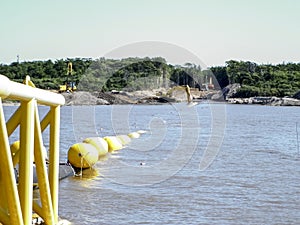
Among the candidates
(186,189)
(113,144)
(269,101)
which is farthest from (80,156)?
(269,101)

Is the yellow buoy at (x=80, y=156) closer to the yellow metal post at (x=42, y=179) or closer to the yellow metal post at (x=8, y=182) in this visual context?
the yellow metal post at (x=42, y=179)

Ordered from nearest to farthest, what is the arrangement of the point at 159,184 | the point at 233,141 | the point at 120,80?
the point at 159,184 < the point at 233,141 < the point at 120,80

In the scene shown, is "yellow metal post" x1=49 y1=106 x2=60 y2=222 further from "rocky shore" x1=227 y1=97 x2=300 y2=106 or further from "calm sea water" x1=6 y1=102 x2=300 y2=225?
"rocky shore" x1=227 y1=97 x2=300 y2=106

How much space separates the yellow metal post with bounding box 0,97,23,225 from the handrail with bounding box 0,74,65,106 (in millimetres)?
251

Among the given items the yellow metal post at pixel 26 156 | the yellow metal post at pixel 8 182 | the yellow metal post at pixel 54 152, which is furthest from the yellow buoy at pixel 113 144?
the yellow metal post at pixel 8 182

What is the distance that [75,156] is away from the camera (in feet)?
74.0

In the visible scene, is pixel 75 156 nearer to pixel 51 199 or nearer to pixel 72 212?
pixel 72 212

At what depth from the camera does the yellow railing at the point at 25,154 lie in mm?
6594

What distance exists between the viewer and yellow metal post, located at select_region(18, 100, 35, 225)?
737cm

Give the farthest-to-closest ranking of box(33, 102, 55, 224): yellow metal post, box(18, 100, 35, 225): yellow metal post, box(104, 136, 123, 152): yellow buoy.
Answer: box(104, 136, 123, 152): yellow buoy < box(33, 102, 55, 224): yellow metal post < box(18, 100, 35, 225): yellow metal post

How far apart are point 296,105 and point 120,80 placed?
264ft

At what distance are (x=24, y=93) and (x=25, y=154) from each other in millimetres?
783

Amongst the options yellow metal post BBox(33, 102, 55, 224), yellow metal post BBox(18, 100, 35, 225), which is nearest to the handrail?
yellow metal post BBox(18, 100, 35, 225)

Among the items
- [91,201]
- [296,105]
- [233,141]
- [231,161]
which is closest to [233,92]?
[296,105]
